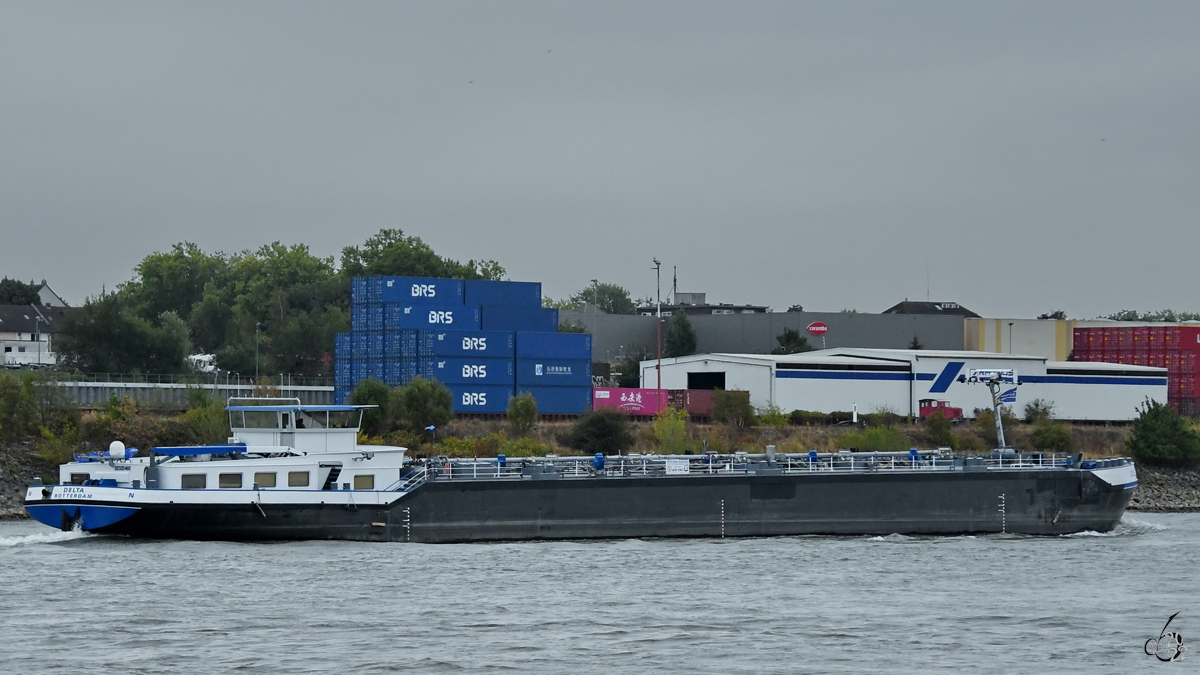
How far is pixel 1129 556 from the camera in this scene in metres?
43.8

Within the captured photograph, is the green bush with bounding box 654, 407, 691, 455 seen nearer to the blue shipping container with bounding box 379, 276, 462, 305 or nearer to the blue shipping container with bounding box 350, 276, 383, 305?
the blue shipping container with bounding box 379, 276, 462, 305

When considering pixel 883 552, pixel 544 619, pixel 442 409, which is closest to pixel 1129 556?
pixel 883 552

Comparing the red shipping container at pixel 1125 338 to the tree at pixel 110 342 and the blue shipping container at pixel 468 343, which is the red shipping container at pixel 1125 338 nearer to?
the blue shipping container at pixel 468 343

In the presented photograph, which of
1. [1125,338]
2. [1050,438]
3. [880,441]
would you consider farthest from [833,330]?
[880,441]

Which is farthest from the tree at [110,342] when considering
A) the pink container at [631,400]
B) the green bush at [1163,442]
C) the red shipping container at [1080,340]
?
the red shipping container at [1080,340]

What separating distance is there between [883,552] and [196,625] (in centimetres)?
2138

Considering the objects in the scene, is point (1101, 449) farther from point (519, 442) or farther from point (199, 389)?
point (199, 389)

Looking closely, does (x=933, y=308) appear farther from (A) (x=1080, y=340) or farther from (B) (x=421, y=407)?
(B) (x=421, y=407)

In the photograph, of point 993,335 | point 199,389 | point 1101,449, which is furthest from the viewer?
point 993,335

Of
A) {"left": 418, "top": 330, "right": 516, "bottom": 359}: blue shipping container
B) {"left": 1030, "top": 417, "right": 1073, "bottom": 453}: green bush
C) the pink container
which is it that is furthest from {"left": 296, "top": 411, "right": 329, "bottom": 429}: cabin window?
{"left": 1030, "top": 417, "right": 1073, "bottom": 453}: green bush

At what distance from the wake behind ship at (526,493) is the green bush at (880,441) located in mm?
25988

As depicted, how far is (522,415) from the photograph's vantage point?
78375mm

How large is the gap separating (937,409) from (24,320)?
94195mm

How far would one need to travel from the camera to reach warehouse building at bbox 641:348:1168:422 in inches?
3573
